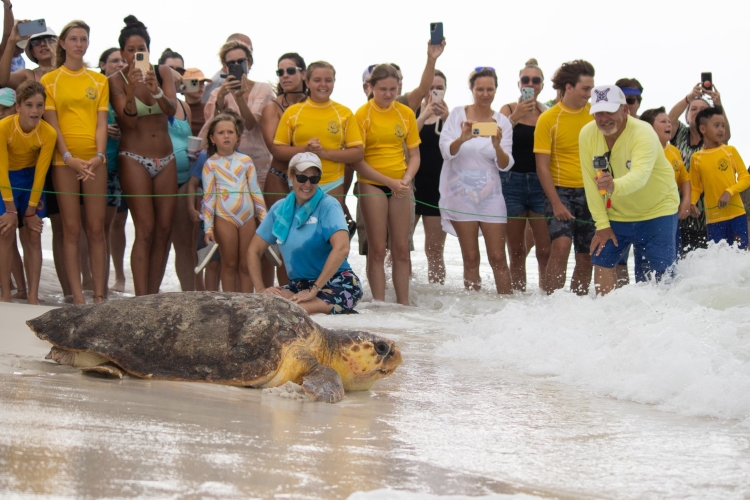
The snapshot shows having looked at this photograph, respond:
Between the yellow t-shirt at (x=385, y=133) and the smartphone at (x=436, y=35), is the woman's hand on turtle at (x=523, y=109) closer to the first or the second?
the smartphone at (x=436, y=35)

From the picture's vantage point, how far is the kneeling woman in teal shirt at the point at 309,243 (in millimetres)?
5379

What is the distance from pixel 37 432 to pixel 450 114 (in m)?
5.20

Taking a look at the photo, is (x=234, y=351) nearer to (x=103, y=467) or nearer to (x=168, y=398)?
(x=168, y=398)

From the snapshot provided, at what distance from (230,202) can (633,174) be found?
8.91ft

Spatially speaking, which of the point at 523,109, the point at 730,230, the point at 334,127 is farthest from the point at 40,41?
the point at 730,230

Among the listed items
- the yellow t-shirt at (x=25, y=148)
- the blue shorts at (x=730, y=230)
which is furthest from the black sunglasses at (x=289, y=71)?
the blue shorts at (x=730, y=230)

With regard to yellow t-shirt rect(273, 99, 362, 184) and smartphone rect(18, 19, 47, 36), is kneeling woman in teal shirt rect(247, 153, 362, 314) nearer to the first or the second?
yellow t-shirt rect(273, 99, 362, 184)

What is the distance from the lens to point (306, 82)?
20.8ft

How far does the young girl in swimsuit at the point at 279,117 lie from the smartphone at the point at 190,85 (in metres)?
0.64

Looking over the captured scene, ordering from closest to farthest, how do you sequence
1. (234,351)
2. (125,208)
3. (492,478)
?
(492,478)
(234,351)
(125,208)

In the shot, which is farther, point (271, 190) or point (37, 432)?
point (271, 190)

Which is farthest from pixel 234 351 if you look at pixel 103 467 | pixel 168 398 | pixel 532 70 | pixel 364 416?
pixel 532 70

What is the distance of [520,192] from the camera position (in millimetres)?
7074

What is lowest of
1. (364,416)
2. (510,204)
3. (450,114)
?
(364,416)
